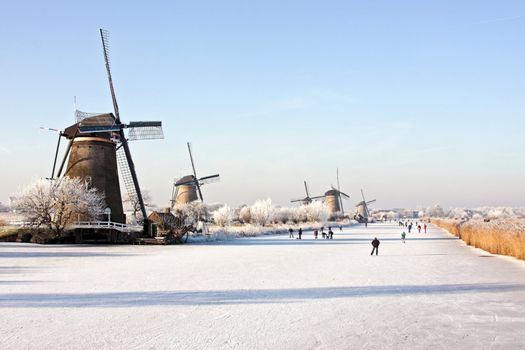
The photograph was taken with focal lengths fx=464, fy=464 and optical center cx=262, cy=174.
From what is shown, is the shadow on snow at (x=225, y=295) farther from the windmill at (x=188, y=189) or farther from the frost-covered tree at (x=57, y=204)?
the windmill at (x=188, y=189)

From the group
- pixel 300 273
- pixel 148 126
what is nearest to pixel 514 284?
pixel 300 273

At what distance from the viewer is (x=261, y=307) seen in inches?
380

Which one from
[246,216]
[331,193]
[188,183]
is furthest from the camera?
[331,193]

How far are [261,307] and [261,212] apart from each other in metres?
64.7

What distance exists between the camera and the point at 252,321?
27.4 feet

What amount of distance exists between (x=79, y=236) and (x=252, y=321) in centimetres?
2695

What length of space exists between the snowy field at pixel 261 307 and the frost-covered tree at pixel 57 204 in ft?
49.9

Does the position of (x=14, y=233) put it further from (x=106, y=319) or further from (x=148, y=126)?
(x=106, y=319)

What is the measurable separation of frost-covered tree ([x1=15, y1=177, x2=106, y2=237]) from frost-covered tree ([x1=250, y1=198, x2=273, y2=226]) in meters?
42.7

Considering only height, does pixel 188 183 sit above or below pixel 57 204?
above

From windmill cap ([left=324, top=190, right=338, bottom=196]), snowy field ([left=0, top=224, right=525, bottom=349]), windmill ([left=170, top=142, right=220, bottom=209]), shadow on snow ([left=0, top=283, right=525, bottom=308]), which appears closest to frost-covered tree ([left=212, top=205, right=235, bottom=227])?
windmill ([left=170, top=142, right=220, bottom=209])

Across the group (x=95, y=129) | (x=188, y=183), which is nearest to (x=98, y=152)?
(x=95, y=129)

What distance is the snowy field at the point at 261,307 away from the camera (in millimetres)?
7062

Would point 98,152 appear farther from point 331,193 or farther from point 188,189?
point 331,193
